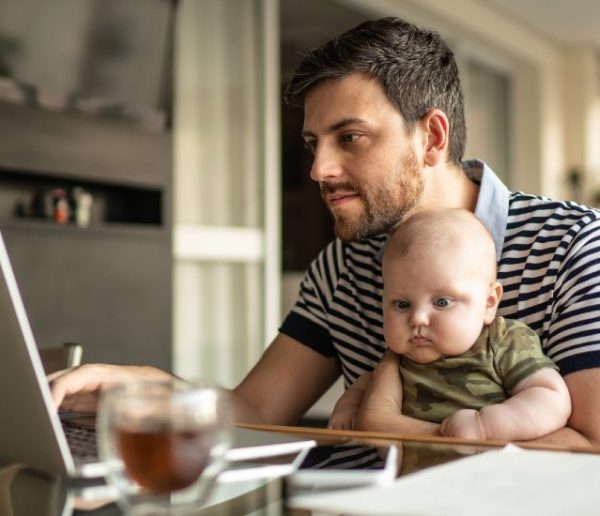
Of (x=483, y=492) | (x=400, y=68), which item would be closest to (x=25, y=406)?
(x=483, y=492)

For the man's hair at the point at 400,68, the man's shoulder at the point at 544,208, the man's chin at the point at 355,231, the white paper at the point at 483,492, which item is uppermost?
the man's hair at the point at 400,68

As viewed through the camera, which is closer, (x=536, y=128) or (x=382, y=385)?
(x=382, y=385)

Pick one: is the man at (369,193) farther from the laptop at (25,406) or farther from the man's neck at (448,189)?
the laptop at (25,406)

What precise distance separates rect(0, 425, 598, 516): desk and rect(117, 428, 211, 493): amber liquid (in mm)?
108

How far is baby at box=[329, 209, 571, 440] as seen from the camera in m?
1.26

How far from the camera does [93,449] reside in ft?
3.11

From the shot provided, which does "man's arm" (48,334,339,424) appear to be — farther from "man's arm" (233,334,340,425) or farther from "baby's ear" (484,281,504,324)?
"baby's ear" (484,281,504,324)

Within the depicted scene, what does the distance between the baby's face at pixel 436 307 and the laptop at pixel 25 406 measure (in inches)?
21.1

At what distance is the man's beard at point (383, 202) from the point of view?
1.60m

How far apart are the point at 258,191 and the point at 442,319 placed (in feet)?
11.2

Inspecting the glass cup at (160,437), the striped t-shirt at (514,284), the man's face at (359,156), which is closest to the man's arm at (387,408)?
the striped t-shirt at (514,284)

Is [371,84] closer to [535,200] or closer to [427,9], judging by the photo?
[535,200]

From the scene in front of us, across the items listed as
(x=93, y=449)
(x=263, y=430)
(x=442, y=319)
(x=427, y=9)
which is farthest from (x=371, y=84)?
(x=427, y=9)

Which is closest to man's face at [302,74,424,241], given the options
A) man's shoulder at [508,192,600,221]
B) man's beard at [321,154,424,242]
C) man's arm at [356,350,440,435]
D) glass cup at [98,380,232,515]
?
man's beard at [321,154,424,242]
